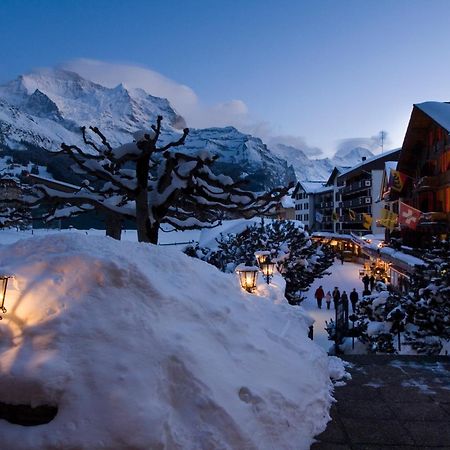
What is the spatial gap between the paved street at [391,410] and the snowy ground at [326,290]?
7483mm

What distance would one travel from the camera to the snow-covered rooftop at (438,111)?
66.6ft

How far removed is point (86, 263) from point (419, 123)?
83.9ft

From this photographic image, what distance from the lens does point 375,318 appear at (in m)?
13.7

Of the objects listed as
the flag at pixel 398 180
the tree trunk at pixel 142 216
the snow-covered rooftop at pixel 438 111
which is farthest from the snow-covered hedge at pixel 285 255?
the tree trunk at pixel 142 216

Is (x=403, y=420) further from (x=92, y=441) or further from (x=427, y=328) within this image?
(x=427, y=328)

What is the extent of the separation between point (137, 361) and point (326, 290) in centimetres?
2674

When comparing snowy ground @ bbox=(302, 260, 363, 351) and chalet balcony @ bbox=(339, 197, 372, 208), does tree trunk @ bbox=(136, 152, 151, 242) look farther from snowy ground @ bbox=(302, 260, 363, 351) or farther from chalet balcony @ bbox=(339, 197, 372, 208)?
chalet balcony @ bbox=(339, 197, 372, 208)

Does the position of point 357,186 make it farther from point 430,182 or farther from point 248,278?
point 248,278

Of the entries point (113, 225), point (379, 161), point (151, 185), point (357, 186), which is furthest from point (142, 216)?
point (357, 186)

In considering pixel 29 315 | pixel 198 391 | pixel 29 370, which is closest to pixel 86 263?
pixel 29 315

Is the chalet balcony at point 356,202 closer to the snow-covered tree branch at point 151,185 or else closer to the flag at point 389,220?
the flag at point 389,220

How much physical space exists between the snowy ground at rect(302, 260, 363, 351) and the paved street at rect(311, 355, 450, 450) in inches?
295

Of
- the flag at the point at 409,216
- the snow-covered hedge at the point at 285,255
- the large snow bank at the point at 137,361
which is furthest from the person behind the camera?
the snow-covered hedge at the point at 285,255

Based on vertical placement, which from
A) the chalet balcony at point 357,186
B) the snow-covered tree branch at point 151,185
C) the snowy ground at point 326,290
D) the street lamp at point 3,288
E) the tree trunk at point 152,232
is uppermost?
the chalet balcony at point 357,186
